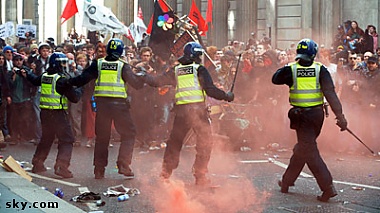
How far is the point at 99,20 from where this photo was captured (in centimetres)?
1805

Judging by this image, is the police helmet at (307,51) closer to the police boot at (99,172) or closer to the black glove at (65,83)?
the police boot at (99,172)

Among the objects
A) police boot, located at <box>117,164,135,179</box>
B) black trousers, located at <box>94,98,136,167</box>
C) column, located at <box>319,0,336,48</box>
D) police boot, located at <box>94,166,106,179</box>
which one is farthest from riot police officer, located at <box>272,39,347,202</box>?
column, located at <box>319,0,336,48</box>

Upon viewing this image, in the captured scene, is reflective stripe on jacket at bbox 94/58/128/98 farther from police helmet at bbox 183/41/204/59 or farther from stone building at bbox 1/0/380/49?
stone building at bbox 1/0/380/49

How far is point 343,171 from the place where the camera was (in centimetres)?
1170

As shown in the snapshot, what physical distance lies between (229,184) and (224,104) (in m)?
4.56

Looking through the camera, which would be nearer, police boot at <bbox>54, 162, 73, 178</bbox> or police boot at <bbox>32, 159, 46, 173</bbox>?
police boot at <bbox>54, 162, 73, 178</bbox>

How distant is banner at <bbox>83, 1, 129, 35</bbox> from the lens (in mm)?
17969

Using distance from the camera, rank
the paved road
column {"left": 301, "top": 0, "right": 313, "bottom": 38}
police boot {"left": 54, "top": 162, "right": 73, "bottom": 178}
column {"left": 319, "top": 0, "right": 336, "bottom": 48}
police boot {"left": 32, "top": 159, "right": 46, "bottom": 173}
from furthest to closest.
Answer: column {"left": 301, "top": 0, "right": 313, "bottom": 38} < column {"left": 319, "top": 0, "right": 336, "bottom": 48} < police boot {"left": 32, "top": 159, "right": 46, "bottom": 173} < police boot {"left": 54, "top": 162, "right": 73, "bottom": 178} < the paved road

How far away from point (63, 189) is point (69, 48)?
22.6 ft

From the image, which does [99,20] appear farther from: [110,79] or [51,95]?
[110,79]

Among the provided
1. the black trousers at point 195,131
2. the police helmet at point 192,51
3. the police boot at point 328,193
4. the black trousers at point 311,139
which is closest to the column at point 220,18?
the police helmet at point 192,51

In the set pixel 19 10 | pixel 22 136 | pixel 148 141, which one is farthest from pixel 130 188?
pixel 19 10

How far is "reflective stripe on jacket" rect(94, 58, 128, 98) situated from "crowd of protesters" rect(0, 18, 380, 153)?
327 cm

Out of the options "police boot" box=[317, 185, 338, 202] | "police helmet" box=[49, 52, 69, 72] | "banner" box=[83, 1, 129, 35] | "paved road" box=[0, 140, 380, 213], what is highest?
"banner" box=[83, 1, 129, 35]
